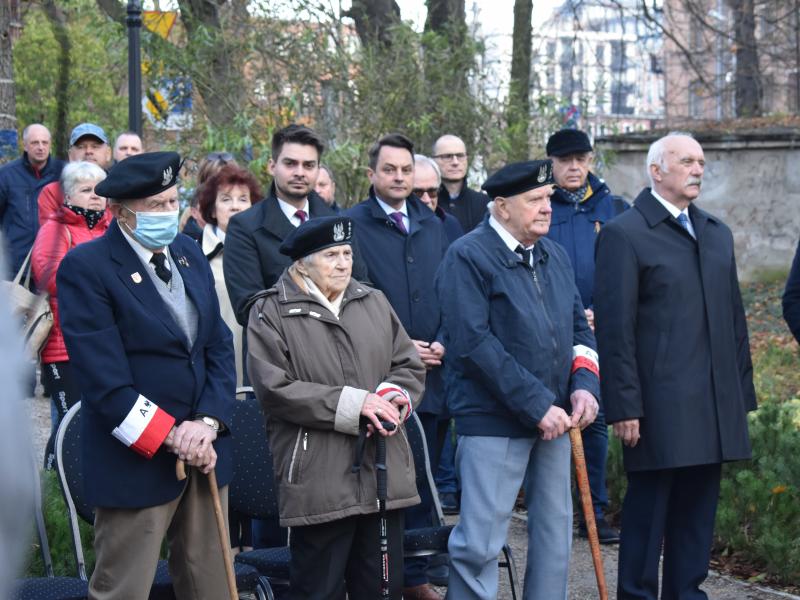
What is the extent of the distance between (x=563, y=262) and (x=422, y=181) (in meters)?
2.34

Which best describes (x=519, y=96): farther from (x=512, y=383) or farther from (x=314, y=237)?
(x=314, y=237)

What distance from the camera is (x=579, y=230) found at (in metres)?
7.12

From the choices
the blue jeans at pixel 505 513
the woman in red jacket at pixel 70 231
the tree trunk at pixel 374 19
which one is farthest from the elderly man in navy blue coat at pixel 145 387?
the tree trunk at pixel 374 19

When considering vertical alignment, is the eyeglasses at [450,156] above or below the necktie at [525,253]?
above

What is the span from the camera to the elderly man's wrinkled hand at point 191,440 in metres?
4.40

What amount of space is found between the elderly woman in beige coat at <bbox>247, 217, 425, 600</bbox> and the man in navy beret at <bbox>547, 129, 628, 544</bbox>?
2355 millimetres

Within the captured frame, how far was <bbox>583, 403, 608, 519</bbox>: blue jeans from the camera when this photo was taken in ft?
23.5

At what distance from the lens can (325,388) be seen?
4.70 meters

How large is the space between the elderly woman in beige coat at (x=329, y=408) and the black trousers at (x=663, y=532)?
1.27 m

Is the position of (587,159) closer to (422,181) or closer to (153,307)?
(422,181)

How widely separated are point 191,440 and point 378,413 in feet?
2.23

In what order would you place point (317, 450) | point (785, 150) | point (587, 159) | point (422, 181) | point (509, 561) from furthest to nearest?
point (785, 150) < point (422, 181) < point (587, 159) < point (509, 561) < point (317, 450)

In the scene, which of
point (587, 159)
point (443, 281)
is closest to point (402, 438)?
point (443, 281)

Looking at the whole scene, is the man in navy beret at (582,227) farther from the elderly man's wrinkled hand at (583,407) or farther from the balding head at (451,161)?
the elderly man's wrinkled hand at (583,407)
